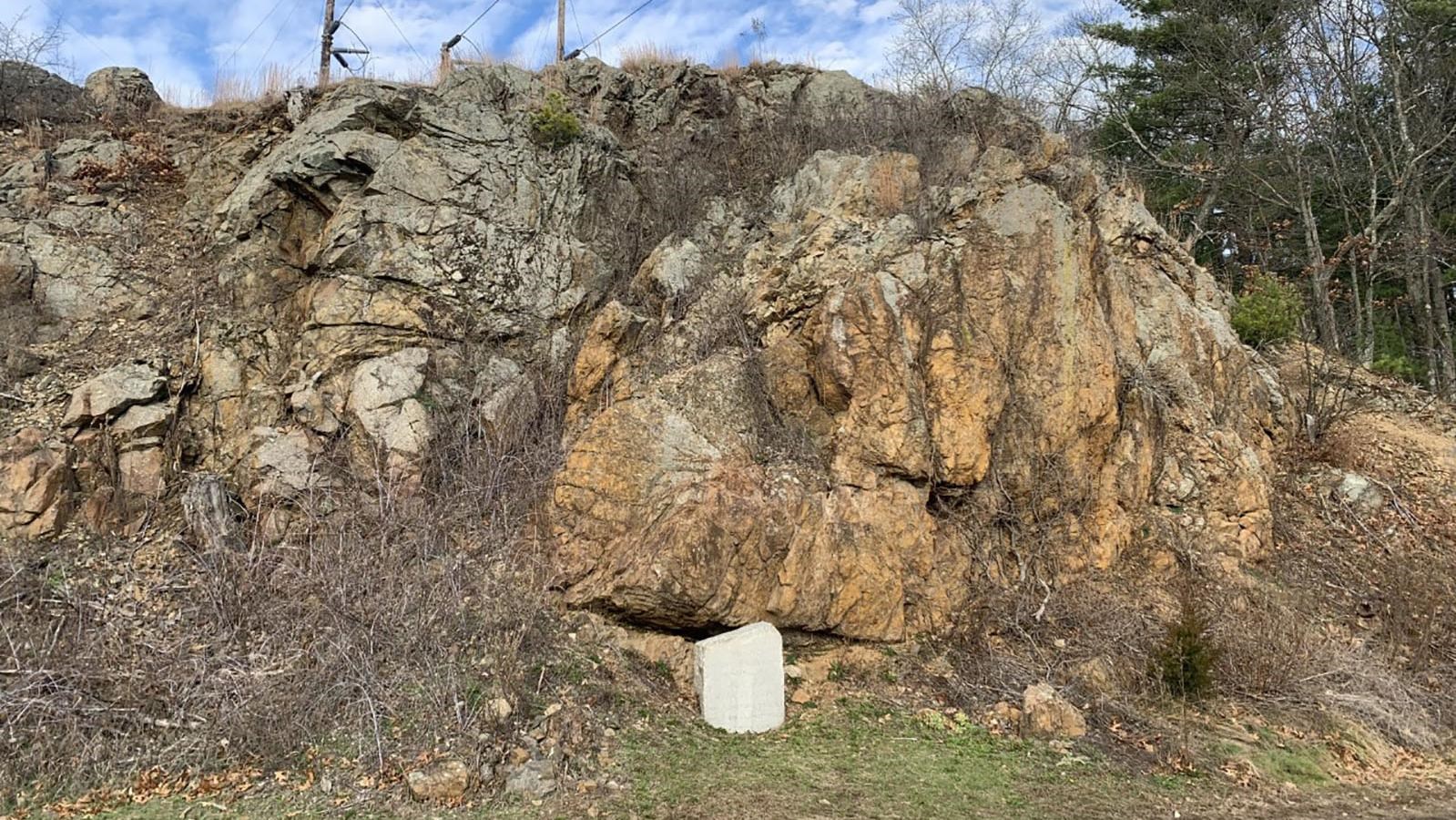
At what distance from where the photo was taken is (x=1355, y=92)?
50.3ft

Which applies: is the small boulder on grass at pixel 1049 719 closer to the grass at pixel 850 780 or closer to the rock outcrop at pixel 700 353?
the grass at pixel 850 780

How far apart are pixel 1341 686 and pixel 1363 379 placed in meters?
7.49

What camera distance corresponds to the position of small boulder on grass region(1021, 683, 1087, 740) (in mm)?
6246

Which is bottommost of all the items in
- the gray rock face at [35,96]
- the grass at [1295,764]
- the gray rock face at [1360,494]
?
the grass at [1295,764]

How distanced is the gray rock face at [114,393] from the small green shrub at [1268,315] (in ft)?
46.4

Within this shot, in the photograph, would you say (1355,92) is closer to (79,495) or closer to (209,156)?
(209,156)

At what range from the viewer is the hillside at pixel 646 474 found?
19.3 ft

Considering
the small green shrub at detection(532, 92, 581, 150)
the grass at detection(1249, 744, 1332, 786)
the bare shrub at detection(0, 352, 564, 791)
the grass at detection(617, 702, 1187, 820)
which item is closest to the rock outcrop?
the small green shrub at detection(532, 92, 581, 150)

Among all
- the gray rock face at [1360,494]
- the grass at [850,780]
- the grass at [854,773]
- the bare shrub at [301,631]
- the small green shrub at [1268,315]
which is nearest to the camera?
the grass at [850,780]

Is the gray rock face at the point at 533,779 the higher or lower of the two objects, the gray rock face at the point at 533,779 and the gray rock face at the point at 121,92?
the lower

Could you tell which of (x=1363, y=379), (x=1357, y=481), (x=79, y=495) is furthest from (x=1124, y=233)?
(x=79, y=495)

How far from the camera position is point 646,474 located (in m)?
7.52

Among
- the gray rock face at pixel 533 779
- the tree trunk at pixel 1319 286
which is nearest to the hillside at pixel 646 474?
the gray rock face at pixel 533 779

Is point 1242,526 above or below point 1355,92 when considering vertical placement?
below
